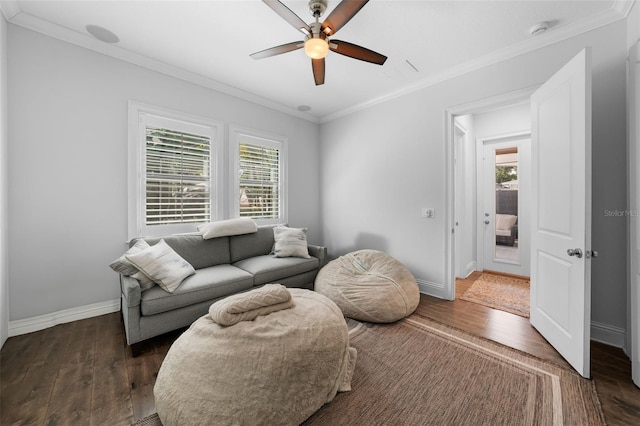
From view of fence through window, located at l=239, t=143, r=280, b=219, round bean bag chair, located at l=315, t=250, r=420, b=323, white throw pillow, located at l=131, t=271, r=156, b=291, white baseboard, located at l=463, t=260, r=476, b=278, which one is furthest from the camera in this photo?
white baseboard, located at l=463, t=260, r=476, b=278

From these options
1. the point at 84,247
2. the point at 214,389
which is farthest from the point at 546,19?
the point at 84,247

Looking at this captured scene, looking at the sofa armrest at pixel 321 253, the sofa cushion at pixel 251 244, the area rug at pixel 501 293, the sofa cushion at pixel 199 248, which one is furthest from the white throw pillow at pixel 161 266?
the area rug at pixel 501 293

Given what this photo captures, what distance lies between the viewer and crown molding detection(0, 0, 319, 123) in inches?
85.6

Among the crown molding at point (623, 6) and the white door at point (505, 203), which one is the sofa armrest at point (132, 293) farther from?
the white door at point (505, 203)

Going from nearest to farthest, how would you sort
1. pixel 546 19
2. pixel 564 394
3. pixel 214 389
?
pixel 214 389
pixel 564 394
pixel 546 19

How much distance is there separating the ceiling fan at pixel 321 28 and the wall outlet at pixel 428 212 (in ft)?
6.17

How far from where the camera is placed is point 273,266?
9.63 feet

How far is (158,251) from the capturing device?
2.33 metres

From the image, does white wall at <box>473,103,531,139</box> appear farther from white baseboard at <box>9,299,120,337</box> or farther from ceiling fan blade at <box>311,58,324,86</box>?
white baseboard at <box>9,299,120,337</box>

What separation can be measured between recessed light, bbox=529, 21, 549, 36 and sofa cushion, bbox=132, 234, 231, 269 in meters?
3.83

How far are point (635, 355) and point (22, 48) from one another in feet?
17.8

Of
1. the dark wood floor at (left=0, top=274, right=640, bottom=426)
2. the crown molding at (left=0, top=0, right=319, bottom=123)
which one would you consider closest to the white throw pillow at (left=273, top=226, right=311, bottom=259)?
the dark wood floor at (left=0, top=274, right=640, bottom=426)

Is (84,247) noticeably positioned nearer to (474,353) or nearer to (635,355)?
(474,353)

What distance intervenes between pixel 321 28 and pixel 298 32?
2.17 feet
